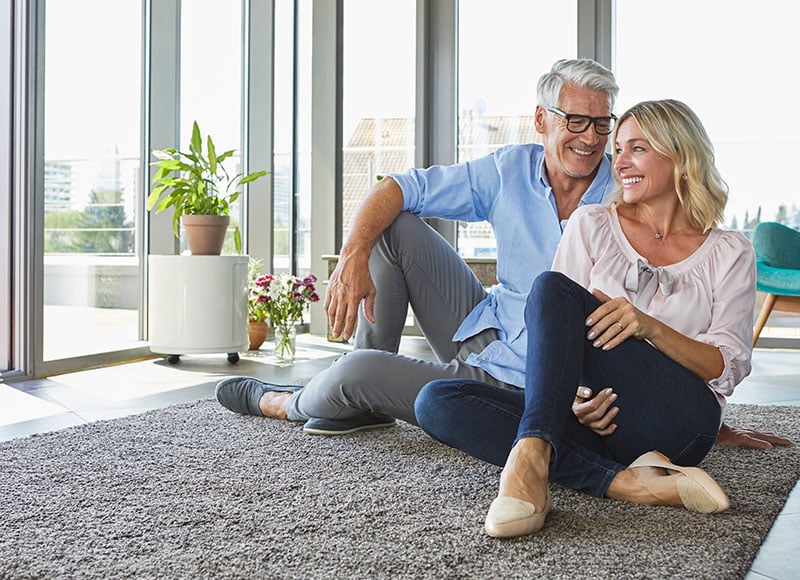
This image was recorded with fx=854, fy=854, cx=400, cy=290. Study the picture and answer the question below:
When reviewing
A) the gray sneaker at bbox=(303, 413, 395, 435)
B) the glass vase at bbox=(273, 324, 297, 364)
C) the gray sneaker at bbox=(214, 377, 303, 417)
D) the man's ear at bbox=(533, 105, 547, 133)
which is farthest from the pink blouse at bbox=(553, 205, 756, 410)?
the glass vase at bbox=(273, 324, 297, 364)

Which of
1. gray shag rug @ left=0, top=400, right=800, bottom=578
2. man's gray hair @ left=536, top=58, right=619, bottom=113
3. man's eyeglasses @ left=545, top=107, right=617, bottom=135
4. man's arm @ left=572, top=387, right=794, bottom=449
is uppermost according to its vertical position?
man's gray hair @ left=536, top=58, right=619, bottom=113

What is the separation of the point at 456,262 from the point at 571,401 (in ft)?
2.48

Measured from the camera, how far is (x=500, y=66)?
5426mm

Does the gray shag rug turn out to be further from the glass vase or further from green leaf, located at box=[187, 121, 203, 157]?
green leaf, located at box=[187, 121, 203, 157]

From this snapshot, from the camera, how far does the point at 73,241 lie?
11.4 feet

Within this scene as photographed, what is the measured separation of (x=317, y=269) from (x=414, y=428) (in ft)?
10.3

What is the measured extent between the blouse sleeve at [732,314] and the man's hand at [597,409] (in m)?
0.18

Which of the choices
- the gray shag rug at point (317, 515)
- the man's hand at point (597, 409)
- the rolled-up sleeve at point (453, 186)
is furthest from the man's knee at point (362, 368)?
the man's hand at point (597, 409)

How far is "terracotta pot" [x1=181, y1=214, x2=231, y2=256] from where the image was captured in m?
3.60

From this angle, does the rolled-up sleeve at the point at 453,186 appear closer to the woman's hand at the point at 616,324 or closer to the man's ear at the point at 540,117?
the man's ear at the point at 540,117

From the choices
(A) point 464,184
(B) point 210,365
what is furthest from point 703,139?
(B) point 210,365

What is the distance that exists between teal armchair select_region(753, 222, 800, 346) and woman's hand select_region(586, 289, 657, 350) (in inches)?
119

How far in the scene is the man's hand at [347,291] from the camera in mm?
1958

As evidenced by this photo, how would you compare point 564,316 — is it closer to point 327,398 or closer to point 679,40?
point 327,398
